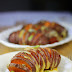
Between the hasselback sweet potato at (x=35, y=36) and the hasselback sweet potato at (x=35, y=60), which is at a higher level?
the hasselback sweet potato at (x=35, y=36)

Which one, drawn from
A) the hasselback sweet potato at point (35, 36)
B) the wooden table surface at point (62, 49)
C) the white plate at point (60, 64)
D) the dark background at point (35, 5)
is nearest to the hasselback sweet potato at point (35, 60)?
the white plate at point (60, 64)

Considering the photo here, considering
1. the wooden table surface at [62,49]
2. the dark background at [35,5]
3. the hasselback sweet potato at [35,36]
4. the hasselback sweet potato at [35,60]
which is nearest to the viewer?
the hasselback sweet potato at [35,60]

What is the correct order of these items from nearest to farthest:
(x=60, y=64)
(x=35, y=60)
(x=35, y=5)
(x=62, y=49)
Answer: (x=35, y=60), (x=60, y=64), (x=62, y=49), (x=35, y=5)

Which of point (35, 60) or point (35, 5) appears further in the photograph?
point (35, 5)

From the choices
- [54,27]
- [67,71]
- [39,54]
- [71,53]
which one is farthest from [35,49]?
[54,27]

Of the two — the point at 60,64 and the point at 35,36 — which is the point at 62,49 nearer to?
the point at 35,36

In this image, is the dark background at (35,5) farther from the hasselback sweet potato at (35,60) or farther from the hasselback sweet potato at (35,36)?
the hasselback sweet potato at (35,60)

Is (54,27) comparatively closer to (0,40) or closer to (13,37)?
(13,37)

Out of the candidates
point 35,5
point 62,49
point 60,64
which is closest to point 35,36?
point 62,49
